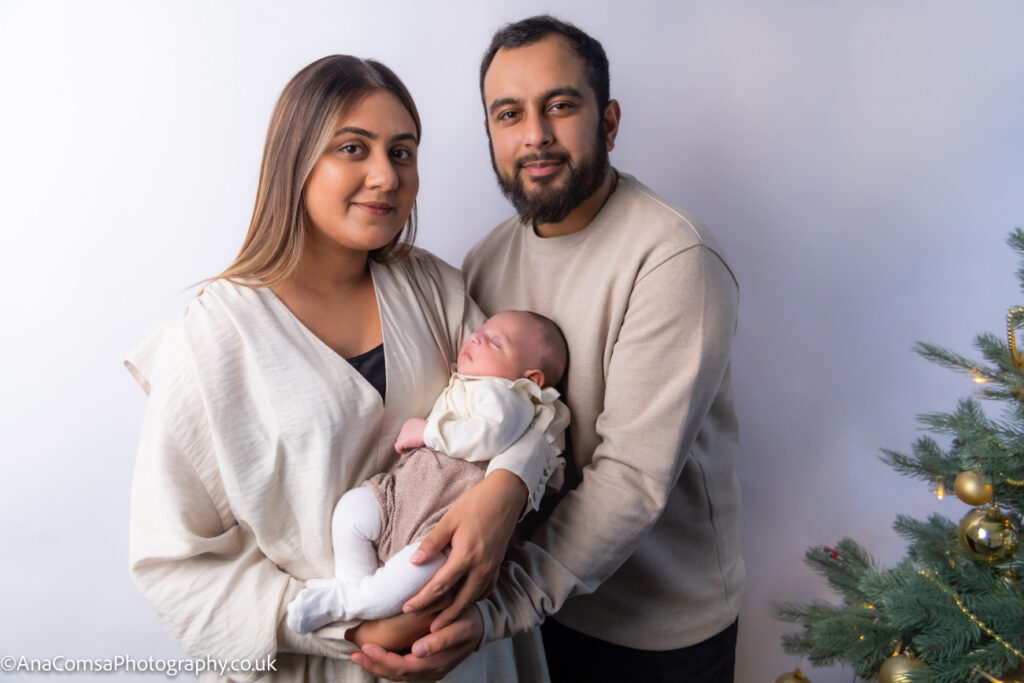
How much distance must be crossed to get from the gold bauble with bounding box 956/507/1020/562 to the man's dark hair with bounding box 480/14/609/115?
4.73ft

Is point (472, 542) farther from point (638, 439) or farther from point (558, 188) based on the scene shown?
point (558, 188)

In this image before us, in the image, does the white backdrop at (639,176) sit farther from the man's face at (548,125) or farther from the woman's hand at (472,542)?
the woman's hand at (472,542)

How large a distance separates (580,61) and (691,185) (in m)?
0.78

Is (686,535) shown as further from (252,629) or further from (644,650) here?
(252,629)

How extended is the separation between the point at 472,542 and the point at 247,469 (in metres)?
0.50

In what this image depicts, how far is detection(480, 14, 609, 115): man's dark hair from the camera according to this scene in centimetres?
189

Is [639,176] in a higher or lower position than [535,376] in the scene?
higher

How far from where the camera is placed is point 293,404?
60.6 inches

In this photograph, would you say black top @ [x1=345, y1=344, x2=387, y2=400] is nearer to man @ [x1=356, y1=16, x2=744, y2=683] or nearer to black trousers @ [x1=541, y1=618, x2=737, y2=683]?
man @ [x1=356, y1=16, x2=744, y2=683]

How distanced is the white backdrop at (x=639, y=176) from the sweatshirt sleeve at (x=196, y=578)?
938 mm

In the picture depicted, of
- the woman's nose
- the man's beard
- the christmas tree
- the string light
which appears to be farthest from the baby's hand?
the string light

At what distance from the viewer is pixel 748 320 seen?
8.44 ft

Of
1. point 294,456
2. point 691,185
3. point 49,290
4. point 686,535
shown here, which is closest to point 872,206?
point 691,185

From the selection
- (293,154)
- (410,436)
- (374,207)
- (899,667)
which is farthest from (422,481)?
(899,667)
